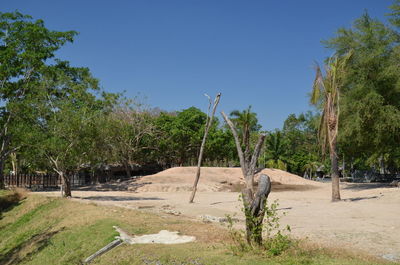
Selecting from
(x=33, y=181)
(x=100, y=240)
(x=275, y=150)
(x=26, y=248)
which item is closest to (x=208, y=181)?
(x=33, y=181)

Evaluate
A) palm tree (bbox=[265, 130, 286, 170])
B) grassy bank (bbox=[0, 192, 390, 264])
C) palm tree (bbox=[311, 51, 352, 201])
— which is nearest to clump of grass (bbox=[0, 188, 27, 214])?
grassy bank (bbox=[0, 192, 390, 264])

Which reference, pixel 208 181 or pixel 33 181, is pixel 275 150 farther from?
pixel 33 181

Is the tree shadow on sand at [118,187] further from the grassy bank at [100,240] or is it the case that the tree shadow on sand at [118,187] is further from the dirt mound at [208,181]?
the grassy bank at [100,240]

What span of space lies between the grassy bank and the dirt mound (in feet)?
49.9

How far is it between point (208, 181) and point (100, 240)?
28.8 meters

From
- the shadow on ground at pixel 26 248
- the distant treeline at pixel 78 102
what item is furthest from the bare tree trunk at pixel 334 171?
the shadow on ground at pixel 26 248

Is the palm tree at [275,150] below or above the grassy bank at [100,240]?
above

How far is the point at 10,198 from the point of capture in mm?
23016

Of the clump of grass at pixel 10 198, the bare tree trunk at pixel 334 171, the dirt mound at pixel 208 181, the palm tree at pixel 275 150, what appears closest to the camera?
the bare tree trunk at pixel 334 171

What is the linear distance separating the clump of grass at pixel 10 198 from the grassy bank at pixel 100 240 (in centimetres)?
109

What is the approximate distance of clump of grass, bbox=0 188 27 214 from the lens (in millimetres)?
22270

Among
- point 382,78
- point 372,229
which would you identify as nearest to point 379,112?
point 382,78

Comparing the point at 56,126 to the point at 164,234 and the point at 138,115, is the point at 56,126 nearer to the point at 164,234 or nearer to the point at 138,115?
the point at 164,234

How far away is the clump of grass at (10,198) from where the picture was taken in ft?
73.1
